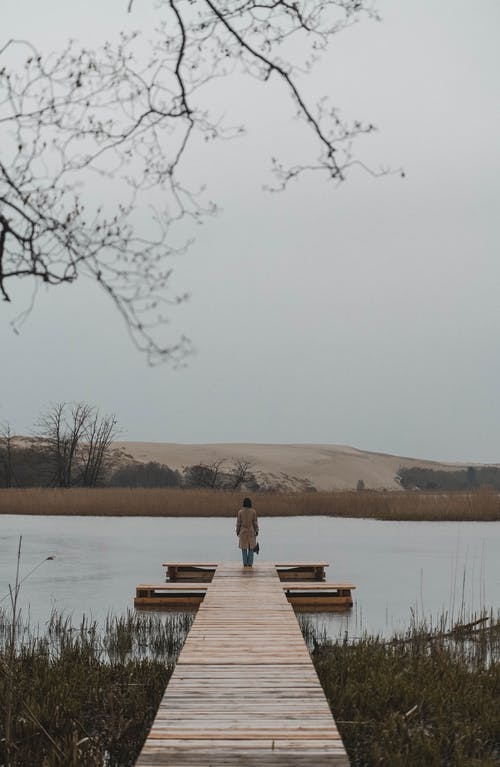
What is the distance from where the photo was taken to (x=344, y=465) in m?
79.3

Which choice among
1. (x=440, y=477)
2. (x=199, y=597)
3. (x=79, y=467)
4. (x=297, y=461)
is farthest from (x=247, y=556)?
(x=440, y=477)

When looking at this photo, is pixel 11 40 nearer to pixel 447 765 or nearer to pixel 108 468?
pixel 447 765

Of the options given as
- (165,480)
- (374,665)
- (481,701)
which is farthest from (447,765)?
(165,480)

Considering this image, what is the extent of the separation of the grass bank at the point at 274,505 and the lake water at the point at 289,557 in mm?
300

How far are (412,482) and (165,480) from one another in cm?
3239

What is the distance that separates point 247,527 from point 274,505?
10.6 metres

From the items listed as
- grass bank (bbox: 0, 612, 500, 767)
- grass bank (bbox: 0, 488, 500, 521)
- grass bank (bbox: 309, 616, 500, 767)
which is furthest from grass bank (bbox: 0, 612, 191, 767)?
grass bank (bbox: 0, 488, 500, 521)

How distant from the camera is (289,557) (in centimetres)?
1661

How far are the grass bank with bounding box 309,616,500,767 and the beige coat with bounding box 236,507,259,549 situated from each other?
3.37 meters

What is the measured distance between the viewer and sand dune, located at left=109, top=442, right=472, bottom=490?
6988 cm

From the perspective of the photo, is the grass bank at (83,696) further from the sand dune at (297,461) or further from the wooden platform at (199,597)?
the sand dune at (297,461)

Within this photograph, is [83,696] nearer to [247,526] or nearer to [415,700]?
[415,700]

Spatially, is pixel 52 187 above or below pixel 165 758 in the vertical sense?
above

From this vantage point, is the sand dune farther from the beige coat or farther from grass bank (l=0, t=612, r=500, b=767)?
grass bank (l=0, t=612, r=500, b=767)
